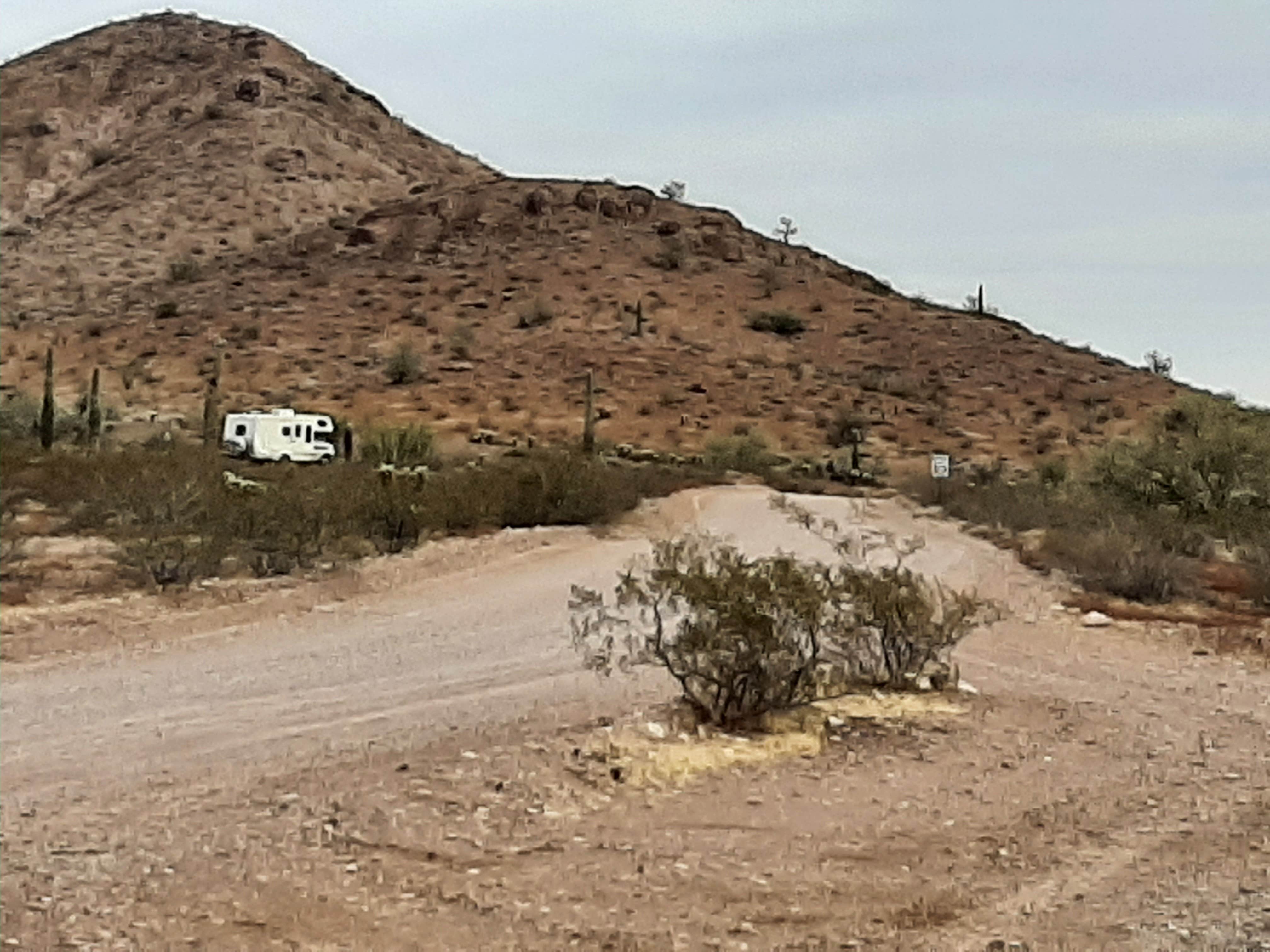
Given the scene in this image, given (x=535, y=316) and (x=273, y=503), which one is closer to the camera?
(x=273, y=503)

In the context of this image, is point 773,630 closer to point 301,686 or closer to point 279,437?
point 301,686

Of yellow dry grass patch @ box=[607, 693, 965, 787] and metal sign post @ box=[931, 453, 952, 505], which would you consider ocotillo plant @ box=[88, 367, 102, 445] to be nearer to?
metal sign post @ box=[931, 453, 952, 505]

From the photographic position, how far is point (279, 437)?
4022 centimetres

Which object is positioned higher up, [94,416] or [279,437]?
[94,416]

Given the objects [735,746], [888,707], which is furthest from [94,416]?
[735,746]

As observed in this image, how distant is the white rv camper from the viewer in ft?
130

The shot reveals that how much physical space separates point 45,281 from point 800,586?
69545mm

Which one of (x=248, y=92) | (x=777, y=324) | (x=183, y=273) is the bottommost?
(x=777, y=324)

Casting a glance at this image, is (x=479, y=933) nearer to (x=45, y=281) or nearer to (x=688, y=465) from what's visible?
(x=688, y=465)

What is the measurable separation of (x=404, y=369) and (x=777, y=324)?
Result: 712 inches

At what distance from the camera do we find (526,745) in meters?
10.2

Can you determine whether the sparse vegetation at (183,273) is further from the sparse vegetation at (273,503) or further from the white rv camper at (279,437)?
the sparse vegetation at (273,503)

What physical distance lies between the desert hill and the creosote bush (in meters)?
35.5

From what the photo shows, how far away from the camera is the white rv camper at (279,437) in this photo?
130 feet
